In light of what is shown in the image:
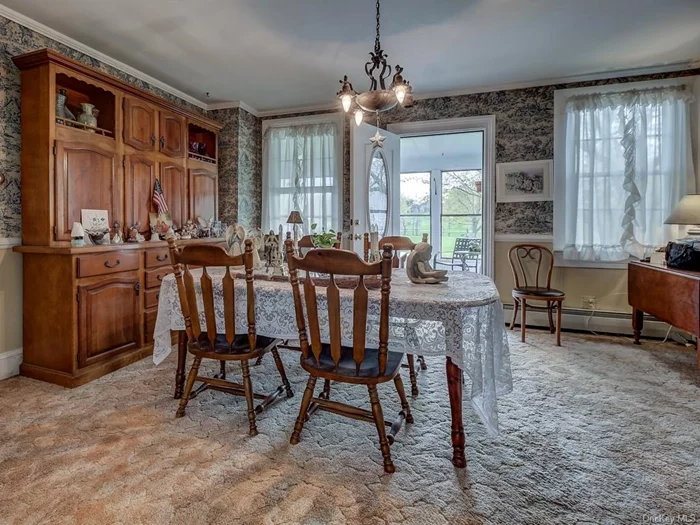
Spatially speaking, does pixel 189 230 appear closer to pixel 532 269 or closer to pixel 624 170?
pixel 532 269

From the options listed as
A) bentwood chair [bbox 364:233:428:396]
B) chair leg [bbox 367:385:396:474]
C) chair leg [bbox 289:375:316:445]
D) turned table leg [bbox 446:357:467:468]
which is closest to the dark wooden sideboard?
bentwood chair [bbox 364:233:428:396]

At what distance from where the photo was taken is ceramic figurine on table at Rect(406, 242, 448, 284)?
7.11 ft

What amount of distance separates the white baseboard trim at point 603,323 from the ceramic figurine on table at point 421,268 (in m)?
2.55

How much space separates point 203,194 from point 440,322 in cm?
345

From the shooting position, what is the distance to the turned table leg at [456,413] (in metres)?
1.76

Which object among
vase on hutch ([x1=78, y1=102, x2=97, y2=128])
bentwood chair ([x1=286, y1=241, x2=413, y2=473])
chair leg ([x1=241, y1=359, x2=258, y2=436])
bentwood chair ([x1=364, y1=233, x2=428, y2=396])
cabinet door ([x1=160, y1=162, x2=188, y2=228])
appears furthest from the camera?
cabinet door ([x1=160, y1=162, x2=188, y2=228])

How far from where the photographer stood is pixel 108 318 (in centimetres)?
291

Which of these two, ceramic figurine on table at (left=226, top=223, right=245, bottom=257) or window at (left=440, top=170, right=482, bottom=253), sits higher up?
window at (left=440, top=170, right=482, bottom=253)

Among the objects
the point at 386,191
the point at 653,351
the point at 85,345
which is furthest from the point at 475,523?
the point at 386,191

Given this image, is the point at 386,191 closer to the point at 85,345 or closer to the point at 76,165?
the point at 76,165

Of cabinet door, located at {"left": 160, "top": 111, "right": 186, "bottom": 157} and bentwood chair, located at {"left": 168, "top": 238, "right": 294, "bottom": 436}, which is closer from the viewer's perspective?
bentwood chair, located at {"left": 168, "top": 238, "right": 294, "bottom": 436}

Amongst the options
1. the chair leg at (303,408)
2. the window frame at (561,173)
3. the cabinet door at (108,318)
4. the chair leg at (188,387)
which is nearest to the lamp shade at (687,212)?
the window frame at (561,173)

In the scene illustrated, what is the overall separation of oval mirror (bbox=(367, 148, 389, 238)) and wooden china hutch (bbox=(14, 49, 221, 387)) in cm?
216

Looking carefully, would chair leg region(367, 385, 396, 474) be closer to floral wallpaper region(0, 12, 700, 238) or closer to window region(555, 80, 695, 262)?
floral wallpaper region(0, 12, 700, 238)
